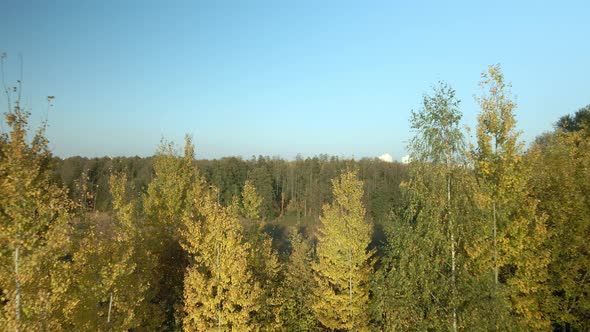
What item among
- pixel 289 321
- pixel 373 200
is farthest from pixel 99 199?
pixel 289 321

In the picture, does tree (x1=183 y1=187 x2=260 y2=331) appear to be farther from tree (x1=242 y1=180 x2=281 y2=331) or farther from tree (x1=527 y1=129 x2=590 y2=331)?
tree (x1=527 y1=129 x2=590 y2=331)

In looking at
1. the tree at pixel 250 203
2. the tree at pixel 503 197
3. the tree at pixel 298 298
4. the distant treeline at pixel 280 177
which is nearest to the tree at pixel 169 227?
the tree at pixel 298 298

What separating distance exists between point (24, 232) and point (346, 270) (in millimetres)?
13335

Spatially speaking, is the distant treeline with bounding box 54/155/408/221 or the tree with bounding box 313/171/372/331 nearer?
the tree with bounding box 313/171/372/331

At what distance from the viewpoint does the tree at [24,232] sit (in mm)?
6121

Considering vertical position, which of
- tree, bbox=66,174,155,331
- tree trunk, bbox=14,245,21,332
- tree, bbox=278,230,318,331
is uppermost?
tree trunk, bbox=14,245,21,332

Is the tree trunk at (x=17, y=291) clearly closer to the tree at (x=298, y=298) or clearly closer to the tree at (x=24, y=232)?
the tree at (x=24, y=232)

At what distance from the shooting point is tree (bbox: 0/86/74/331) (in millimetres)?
6121

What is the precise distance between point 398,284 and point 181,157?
19.6 meters

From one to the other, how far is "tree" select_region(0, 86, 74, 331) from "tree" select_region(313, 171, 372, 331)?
11.9m

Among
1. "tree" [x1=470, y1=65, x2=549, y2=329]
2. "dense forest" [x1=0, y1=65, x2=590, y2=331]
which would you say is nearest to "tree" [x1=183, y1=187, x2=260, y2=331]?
"dense forest" [x1=0, y1=65, x2=590, y2=331]

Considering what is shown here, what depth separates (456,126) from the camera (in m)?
9.57

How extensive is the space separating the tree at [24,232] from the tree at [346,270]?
469 inches

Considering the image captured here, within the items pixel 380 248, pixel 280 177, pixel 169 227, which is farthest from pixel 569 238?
pixel 280 177
